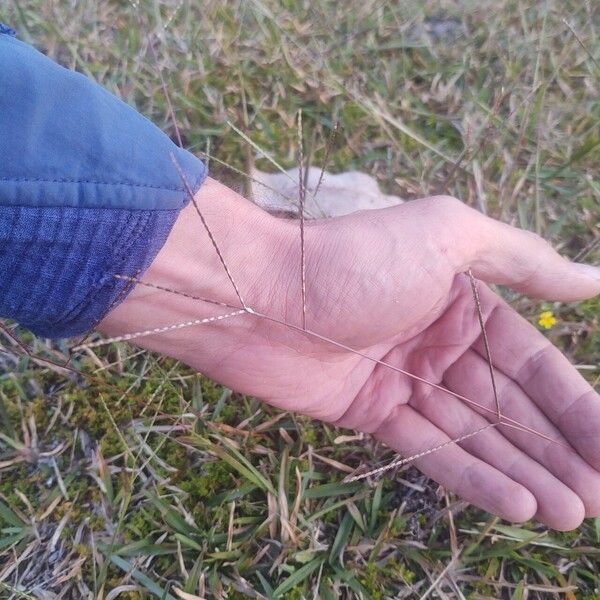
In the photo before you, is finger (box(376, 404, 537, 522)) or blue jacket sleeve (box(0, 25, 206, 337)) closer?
blue jacket sleeve (box(0, 25, 206, 337))

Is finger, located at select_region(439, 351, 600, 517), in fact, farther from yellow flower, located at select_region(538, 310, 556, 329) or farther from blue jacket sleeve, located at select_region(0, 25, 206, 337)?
blue jacket sleeve, located at select_region(0, 25, 206, 337)

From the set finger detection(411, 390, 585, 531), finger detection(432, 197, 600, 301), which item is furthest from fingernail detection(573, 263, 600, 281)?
finger detection(411, 390, 585, 531)

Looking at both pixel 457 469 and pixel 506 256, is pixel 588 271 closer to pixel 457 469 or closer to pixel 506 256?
pixel 506 256

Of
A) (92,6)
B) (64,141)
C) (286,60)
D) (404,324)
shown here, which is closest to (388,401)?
(404,324)

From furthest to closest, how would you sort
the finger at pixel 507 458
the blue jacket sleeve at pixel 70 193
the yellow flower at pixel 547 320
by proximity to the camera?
the yellow flower at pixel 547 320 < the finger at pixel 507 458 < the blue jacket sleeve at pixel 70 193

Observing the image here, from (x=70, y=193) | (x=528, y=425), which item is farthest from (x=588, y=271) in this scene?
(x=70, y=193)

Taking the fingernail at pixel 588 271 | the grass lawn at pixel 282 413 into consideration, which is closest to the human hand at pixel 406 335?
the fingernail at pixel 588 271

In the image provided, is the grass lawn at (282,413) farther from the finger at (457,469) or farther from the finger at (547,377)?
the finger at (547,377)

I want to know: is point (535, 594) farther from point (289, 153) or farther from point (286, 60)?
point (286, 60)
